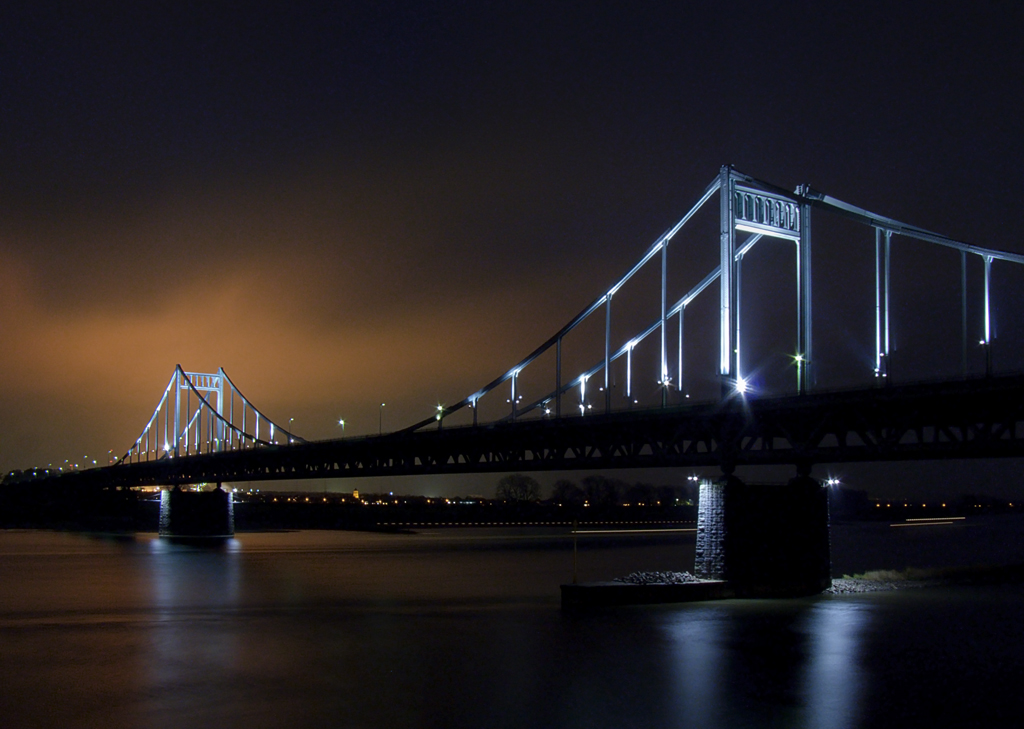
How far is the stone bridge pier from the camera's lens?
35.2 metres

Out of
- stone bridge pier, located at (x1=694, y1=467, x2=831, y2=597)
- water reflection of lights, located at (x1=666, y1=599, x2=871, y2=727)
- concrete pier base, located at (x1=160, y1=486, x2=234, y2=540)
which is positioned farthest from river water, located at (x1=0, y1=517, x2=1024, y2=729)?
concrete pier base, located at (x1=160, y1=486, x2=234, y2=540)

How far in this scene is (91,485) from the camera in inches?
4958

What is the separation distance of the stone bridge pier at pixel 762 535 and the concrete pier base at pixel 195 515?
73818mm

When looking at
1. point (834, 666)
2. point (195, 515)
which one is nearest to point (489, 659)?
point (834, 666)

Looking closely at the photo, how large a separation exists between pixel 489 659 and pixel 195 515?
273 feet

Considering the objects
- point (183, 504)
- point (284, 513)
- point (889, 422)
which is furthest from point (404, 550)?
point (284, 513)

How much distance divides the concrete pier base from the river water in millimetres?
56929

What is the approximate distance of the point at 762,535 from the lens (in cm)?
3550

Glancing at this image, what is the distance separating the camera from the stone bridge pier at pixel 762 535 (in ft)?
115

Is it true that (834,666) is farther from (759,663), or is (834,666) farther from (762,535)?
(762,535)

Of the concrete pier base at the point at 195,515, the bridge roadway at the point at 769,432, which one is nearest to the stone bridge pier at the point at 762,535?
the bridge roadway at the point at 769,432

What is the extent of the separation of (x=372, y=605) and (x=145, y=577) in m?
19.3

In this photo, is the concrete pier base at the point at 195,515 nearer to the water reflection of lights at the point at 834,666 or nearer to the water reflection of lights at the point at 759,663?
the water reflection of lights at the point at 759,663

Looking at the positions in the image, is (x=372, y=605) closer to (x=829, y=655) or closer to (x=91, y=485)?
(x=829, y=655)
